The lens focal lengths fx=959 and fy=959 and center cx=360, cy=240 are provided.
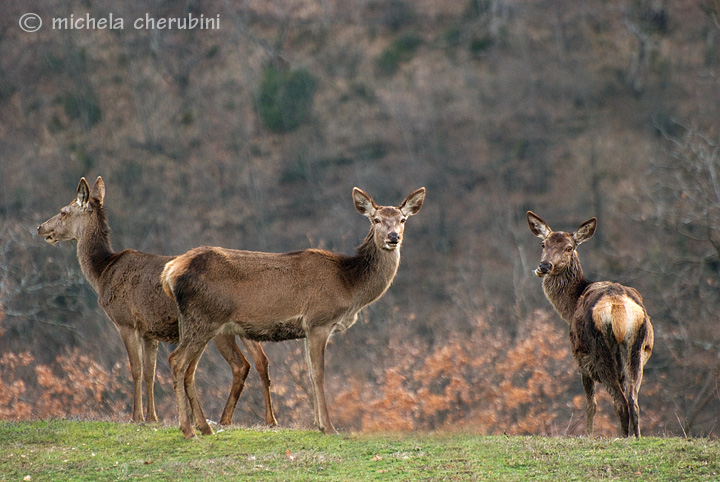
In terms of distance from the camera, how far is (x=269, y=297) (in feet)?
36.5

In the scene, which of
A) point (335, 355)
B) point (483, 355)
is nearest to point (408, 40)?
point (335, 355)

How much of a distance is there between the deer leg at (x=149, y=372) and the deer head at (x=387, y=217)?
3.51 m

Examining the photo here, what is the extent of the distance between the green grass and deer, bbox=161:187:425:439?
0.64 metres

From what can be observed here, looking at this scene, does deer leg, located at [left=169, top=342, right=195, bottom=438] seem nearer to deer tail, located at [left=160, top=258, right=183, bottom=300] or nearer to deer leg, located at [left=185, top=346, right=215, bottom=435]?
deer leg, located at [left=185, top=346, right=215, bottom=435]

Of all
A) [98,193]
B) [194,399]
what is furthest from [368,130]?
[194,399]

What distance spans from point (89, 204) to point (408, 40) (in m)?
45.8

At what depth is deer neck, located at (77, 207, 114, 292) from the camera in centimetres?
1366

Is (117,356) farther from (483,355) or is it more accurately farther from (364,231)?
(364,231)

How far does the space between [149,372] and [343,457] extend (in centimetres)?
432

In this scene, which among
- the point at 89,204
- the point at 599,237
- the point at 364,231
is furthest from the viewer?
the point at 599,237

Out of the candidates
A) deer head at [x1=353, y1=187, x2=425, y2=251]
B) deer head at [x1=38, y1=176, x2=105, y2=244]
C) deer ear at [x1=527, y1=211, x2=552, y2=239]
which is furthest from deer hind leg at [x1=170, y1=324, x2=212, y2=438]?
deer ear at [x1=527, y1=211, x2=552, y2=239]

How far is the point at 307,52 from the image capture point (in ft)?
187

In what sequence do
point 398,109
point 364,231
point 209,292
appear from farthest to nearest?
point 398,109 < point 364,231 < point 209,292

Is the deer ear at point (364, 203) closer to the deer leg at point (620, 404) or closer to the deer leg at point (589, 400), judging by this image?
the deer leg at point (589, 400)
